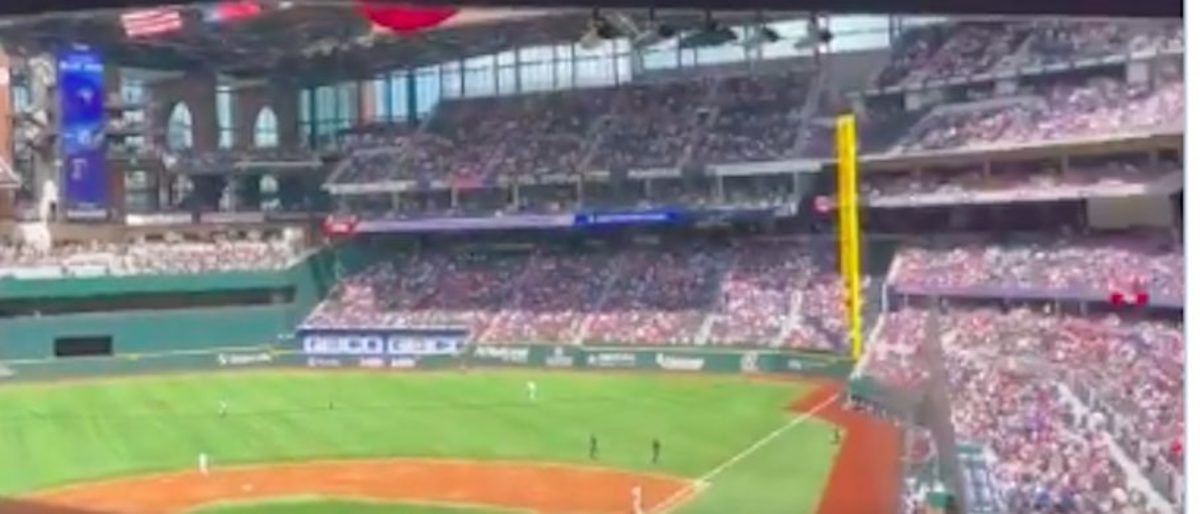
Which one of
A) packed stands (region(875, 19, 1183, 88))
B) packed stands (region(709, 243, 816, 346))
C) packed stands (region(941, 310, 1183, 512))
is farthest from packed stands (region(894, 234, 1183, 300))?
packed stands (region(875, 19, 1183, 88))

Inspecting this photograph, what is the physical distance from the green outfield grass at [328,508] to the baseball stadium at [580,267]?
0.30 ft

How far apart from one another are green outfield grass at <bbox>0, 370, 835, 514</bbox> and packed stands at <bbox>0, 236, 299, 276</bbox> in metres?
5.55

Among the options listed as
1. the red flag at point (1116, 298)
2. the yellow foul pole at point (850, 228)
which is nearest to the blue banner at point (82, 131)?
the yellow foul pole at point (850, 228)

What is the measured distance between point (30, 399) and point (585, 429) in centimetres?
1321

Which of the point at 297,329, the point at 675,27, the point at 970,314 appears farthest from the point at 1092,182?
the point at 675,27

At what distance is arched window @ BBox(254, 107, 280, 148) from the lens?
1903 inches

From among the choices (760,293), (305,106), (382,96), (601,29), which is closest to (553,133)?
(382,96)

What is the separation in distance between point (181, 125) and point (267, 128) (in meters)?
3.12

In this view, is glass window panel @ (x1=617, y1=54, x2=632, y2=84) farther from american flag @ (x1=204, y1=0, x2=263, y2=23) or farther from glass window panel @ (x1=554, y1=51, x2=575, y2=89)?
american flag @ (x1=204, y1=0, x2=263, y2=23)

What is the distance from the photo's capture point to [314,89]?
48312 millimetres

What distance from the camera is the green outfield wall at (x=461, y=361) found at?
99.0 feet

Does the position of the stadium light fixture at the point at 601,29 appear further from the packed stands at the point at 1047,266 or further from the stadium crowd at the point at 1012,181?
the stadium crowd at the point at 1012,181

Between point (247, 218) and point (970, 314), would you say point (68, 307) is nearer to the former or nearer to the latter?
point (247, 218)

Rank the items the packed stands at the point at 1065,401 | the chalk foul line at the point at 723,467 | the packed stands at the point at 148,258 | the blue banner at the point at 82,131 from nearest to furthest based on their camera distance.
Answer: the packed stands at the point at 1065,401 → the chalk foul line at the point at 723,467 → the packed stands at the point at 148,258 → the blue banner at the point at 82,131
